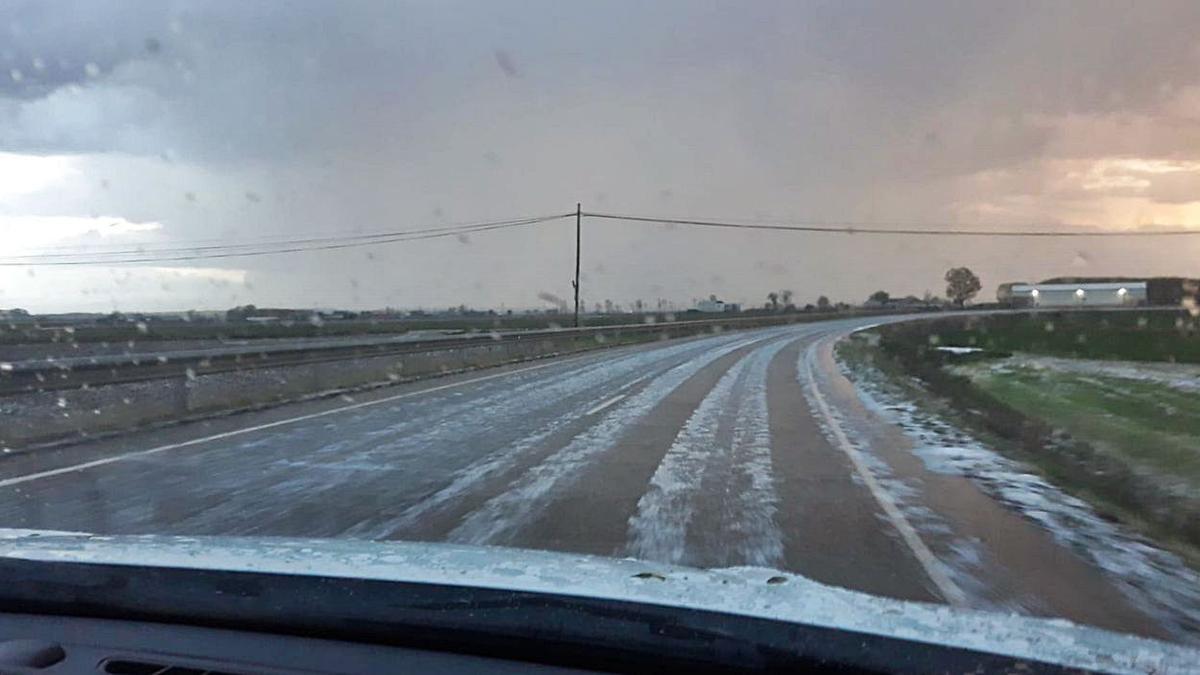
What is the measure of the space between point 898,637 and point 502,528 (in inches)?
187

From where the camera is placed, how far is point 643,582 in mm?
3814

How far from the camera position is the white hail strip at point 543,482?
24.4ft

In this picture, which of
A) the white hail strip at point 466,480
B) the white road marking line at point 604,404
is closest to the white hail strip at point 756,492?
the white road marking line at point 604,404

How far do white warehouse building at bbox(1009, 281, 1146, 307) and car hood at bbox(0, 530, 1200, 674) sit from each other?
146827mm

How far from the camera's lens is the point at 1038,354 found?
4534 centimetres

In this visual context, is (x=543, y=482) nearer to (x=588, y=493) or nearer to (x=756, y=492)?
(x=588, y=493)

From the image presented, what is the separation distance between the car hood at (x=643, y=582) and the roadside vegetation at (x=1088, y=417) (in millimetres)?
4809

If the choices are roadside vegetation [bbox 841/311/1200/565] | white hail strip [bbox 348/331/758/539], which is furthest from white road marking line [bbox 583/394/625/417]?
roadside vegetation [bbox 841/311/1200/565]

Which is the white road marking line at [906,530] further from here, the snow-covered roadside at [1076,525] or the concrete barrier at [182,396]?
the concrete barrier at [182,396]

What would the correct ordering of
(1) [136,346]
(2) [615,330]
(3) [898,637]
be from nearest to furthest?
(3) [898,637] → (1) [136,346] → (2) [615,330]

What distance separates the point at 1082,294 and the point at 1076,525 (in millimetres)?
157482

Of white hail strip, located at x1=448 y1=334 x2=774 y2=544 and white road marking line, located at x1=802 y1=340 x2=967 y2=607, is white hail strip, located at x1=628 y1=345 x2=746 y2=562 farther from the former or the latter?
white road marking line, located at x1=802 y1=340 x2=967 y2=607

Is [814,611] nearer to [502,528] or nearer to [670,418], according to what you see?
[502,528]

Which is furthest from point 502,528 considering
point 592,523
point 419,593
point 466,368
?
point 466,368
